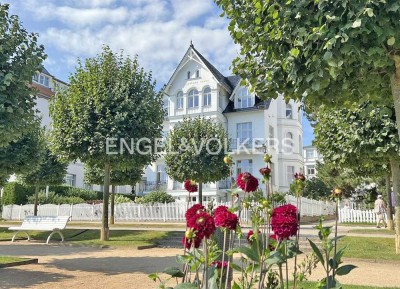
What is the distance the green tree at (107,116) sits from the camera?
1469cm

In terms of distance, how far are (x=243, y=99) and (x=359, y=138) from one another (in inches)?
1120

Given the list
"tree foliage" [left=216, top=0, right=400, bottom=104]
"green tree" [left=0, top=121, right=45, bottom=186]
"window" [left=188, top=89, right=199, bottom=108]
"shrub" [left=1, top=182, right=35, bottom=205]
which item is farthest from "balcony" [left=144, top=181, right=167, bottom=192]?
"tree foliage" [left=216, top=0, right=400, bottom=104]

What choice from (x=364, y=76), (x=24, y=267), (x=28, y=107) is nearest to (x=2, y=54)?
(x=28, y=107)

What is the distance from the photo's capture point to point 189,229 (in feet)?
8.70

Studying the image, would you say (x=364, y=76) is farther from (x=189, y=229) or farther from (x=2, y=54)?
(x=2, y=54)

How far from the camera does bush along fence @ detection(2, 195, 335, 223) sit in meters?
27.8

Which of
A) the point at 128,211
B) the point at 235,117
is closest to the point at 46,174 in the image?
the point at 128,211

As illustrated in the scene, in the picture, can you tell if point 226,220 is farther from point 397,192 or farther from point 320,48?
point 397,192

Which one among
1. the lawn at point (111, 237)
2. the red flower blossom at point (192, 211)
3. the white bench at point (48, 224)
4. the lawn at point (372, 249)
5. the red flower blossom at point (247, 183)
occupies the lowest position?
the lawn at point (111, 237)

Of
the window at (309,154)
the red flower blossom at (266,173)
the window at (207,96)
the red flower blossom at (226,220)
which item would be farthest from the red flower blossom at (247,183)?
the window at (309,154)

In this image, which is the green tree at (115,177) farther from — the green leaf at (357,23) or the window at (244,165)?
the green leaf at (357,23)

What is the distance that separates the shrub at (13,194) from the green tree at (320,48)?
114 feet

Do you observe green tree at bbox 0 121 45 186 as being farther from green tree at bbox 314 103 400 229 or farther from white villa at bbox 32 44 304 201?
white villa at bbox 32 44 304 201

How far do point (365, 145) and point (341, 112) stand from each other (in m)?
1.88
